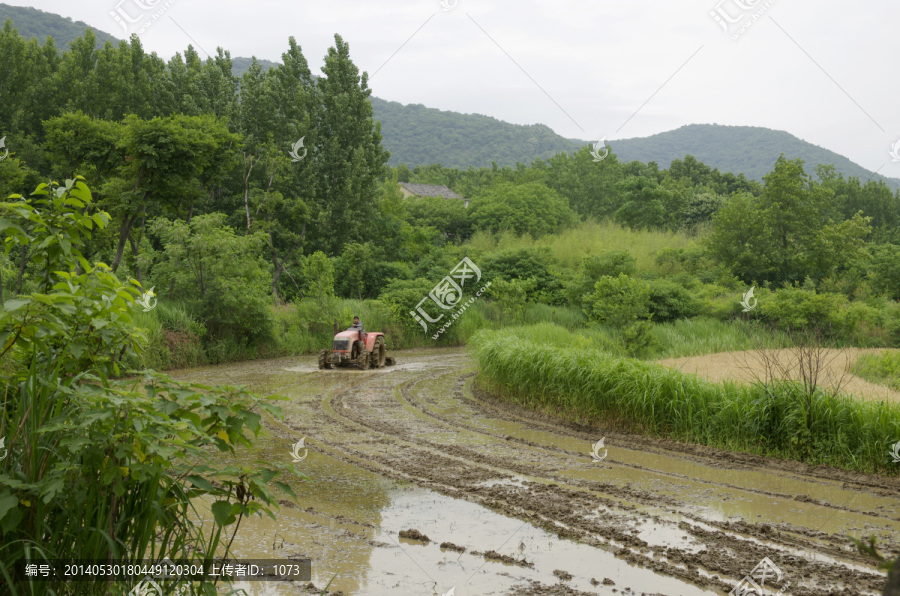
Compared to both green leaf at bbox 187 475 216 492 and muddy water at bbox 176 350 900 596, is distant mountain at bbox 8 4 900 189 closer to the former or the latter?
muddy water at bbox 176 350 900 596

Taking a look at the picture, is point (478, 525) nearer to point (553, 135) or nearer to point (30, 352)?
point (30, 352)

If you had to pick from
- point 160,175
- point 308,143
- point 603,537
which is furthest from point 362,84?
point 603,537

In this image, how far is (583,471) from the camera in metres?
8.22

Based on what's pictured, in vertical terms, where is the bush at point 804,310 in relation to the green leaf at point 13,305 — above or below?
above

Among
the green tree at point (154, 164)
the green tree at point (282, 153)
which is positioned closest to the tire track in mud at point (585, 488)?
the green tree at point (154, 164)

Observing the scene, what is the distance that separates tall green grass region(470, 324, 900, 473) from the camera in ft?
26.5

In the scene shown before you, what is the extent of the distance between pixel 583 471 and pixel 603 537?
233cm
